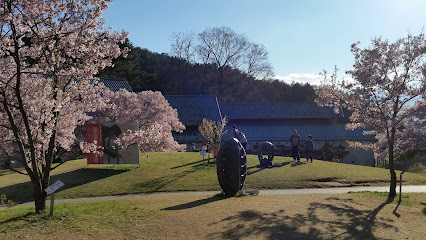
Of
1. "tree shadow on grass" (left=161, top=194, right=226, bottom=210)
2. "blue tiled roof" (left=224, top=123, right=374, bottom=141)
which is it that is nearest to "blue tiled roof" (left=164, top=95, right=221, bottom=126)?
"blue tiled roof" (left=224, top=123, right=374, bottom=141)

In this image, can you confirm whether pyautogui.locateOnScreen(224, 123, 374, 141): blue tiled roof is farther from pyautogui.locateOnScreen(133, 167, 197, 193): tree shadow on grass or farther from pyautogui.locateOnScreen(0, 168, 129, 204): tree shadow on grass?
pyautogui.locateOnScreen(133, 167, 197, 193): tree shadow on grass

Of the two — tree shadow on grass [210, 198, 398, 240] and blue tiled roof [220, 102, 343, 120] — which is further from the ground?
blue tiled roof [220, 102, 343, 120]

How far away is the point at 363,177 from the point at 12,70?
16.1m

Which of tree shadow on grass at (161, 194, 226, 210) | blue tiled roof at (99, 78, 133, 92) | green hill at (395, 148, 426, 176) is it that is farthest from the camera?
blue tiled roof at (99, 78, 133, 92)

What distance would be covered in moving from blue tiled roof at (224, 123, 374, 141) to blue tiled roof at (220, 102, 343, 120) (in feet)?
3.57

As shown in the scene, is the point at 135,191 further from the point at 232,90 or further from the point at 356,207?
the point at 232,90

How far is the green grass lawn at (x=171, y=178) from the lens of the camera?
17.0m

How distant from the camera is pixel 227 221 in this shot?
9.10 m

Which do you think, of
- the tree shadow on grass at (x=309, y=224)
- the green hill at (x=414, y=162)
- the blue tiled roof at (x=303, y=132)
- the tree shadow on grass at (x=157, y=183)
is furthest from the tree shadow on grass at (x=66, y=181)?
the blue tiled roof at (x=303, y=132)

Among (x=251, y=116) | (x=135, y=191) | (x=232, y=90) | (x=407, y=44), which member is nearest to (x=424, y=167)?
(x=407, y=44)

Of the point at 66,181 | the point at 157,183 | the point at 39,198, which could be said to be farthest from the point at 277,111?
the point at 39,198

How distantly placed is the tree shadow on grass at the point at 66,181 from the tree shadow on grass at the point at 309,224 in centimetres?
1088

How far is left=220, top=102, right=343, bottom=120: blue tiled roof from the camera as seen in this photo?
43281mm

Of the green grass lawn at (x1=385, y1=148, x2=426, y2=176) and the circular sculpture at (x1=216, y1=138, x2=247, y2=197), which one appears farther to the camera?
the green grass lawn at (x1=385, y1=148, x2=426, y2=176)
